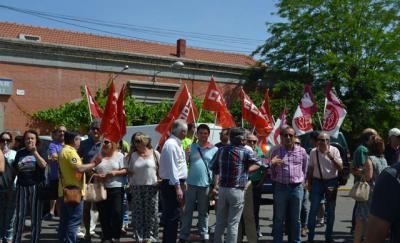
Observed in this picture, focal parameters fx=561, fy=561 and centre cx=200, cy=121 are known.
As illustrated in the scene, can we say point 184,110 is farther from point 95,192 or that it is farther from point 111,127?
point 95,192

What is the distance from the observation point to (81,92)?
26.1m

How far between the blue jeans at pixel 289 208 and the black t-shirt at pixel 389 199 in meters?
5.17

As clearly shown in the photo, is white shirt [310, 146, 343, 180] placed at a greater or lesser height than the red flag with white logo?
lesser

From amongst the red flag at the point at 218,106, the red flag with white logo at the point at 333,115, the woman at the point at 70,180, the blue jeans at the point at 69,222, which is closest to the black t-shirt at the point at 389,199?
the woman at the point at 70,180

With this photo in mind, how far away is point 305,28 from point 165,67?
801cm

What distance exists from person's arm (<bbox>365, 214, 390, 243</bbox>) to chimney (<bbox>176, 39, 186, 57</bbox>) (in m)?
32.2

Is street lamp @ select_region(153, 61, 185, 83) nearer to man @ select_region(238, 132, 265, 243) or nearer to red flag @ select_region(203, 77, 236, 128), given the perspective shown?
red flag @ select_region(203, 77, 236, 128)

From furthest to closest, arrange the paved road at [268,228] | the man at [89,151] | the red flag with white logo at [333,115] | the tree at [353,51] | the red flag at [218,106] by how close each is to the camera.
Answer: the tree at [353,51] → the red flag with white logo at [333,115] → the red flag at [218,106] → the paved road at [268,228] → the man at [89,151]

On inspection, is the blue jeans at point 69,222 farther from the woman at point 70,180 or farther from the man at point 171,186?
the man at point 171,186

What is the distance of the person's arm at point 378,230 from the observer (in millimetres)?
2643

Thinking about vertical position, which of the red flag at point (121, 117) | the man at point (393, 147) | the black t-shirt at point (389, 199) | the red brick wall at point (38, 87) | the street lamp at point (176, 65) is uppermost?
the street lamp at point (176, 65)

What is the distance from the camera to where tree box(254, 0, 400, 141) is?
29.5 meters

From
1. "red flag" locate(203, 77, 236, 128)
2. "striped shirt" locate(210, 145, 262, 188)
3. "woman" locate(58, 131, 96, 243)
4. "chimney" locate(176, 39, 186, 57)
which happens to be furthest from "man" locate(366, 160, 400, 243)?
"chimney" locate(176, 39, 186, 57)

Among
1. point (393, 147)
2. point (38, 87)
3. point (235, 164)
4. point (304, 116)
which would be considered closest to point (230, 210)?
point (235, 164)
